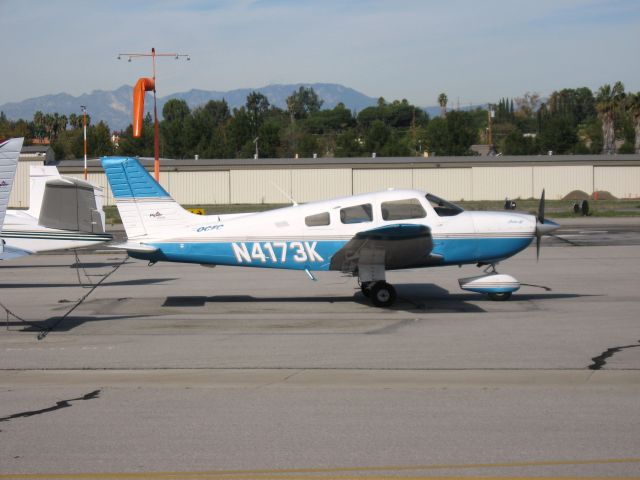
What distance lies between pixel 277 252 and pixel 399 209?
2.18 m

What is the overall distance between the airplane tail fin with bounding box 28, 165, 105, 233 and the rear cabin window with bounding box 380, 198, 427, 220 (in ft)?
21.5

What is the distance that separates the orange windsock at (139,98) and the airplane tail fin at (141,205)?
1471 cm

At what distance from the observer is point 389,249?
42.6ft

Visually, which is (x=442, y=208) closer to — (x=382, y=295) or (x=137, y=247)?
(x=382, y=295)

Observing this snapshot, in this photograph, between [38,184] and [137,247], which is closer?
[137,247]

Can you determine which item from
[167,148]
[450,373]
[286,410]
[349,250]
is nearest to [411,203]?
[349,250]

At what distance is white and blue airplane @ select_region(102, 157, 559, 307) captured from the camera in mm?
13359

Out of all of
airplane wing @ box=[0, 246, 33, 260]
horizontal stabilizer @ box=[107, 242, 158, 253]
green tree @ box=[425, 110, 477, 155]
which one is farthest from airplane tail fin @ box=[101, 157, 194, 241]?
green tree @ box=[425, 110, 477, 155]

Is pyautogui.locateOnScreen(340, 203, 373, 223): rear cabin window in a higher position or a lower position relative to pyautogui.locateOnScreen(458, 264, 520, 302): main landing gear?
higher

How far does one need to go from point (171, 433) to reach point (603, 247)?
19524mm

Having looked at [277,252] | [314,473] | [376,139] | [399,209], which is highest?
[376,139]

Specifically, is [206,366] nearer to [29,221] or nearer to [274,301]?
[274,301]

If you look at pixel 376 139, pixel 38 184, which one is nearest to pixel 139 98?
pixel 38 184

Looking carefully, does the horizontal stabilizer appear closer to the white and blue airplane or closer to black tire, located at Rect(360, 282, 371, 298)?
the white and blue airplane
